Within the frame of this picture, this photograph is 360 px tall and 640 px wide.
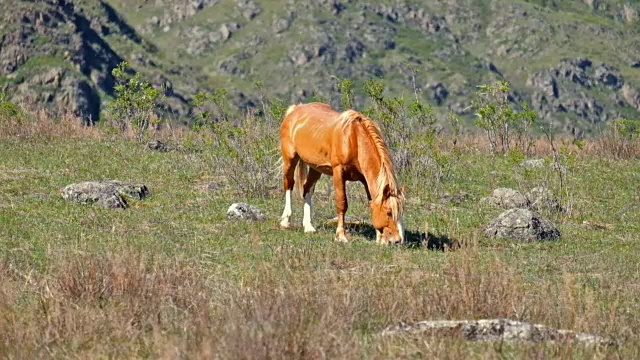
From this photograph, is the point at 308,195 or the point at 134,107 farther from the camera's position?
the point at 134,107

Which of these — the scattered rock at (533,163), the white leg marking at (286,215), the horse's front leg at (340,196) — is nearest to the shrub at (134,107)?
the scattered rock at (533,163)

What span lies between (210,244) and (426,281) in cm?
509

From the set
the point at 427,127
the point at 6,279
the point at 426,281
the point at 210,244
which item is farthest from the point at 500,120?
the point at 6,279

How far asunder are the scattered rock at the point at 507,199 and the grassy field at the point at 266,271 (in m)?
0.52

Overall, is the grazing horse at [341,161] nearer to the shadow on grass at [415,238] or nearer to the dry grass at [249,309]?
the shadow on grass at [415,238]

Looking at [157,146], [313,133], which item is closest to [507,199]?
[313,133]

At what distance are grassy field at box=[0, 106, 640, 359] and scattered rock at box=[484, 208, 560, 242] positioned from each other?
0.41 m

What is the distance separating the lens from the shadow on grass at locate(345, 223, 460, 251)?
1509 cm

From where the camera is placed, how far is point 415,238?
16.2 m

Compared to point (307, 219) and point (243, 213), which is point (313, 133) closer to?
point (307, 219)

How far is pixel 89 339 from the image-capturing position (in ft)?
26.9

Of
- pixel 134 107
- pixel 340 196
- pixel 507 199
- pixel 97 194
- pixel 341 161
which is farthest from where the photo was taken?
pixel 134 107

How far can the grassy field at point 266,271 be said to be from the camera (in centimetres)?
790

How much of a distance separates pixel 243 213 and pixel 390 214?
4.28 meters
